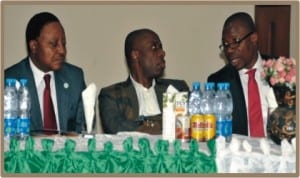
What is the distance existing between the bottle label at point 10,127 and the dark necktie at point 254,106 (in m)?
1.30

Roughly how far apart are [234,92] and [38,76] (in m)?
0.99

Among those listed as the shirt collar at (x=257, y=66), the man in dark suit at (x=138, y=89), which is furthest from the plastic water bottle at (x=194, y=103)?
the shirt collar at (x=257, y=66)

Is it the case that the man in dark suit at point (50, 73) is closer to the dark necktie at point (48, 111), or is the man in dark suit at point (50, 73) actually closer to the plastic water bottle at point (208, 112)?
the dark necktie at point (48, 111)

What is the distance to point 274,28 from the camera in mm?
3971

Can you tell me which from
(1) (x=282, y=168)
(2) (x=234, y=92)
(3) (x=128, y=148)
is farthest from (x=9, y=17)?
(1) (x=282, y=168)

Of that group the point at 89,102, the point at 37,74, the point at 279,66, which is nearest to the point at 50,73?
the point at 37,74

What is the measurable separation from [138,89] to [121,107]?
216 millimetres

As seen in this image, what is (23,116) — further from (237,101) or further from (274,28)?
(274,28)

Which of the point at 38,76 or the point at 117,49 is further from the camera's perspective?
the point at 117,49

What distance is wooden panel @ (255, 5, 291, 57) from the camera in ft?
13.0

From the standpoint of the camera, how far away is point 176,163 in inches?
87.7

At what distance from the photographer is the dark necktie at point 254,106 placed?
11.2 feet

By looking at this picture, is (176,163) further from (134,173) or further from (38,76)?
(38,76)

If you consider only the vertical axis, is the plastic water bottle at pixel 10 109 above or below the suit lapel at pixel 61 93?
below
